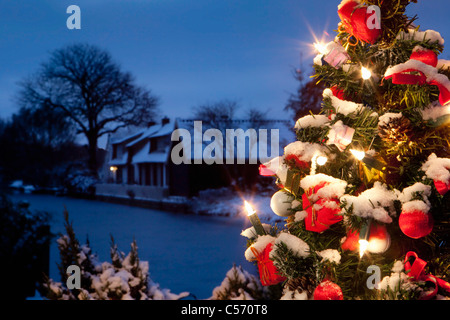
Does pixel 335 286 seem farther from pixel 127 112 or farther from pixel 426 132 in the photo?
pixel 127 112

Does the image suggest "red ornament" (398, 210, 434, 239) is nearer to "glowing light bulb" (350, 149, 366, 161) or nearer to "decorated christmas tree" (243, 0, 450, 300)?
"decorated christmas tree" (243, 0, 450, 300)

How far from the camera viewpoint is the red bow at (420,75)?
212 centimetres

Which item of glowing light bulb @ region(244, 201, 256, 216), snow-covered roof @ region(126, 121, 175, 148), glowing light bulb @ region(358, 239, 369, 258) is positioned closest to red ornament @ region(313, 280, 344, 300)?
glowing light bulb @ region(358, 239, 369, 258)

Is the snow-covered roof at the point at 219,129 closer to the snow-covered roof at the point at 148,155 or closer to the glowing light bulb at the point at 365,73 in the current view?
the snow-covered roof at the point at 148,155

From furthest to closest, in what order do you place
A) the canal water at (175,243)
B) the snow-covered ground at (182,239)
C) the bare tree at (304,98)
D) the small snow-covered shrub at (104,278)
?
the bare tree at (304,98)
the snow-covered ground at (182,239)
the canal water at (175,243)
the small snow-covered shrub at (104,278)

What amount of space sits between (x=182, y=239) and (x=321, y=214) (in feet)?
47.8

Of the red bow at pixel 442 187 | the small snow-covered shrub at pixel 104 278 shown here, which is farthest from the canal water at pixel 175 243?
the red bow at pixel 442 187

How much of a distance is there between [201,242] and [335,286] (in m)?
13.7

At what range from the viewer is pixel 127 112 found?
51.0m

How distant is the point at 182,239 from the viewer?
642 inches

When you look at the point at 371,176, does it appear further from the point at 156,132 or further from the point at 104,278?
the point at 156,132

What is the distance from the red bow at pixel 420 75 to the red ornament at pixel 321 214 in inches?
25.3

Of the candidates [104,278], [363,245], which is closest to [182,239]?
→ [104,278]
